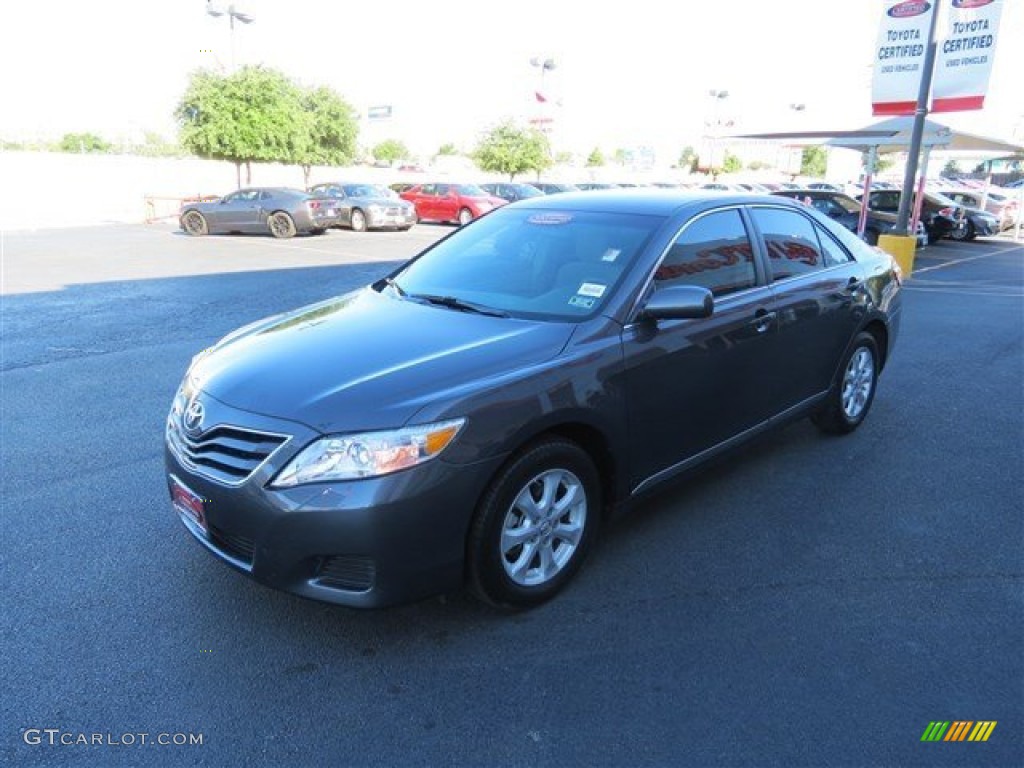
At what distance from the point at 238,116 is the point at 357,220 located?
929cm

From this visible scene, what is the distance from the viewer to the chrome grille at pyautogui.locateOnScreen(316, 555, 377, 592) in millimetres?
2678

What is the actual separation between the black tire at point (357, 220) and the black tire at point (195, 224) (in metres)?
4.27

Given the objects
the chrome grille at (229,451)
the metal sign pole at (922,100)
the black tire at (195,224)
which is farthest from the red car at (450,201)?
the chrome grille at (229,451)

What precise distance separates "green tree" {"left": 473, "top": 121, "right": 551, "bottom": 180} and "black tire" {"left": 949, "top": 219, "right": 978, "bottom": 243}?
21755mm

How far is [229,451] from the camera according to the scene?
2838 millimetres

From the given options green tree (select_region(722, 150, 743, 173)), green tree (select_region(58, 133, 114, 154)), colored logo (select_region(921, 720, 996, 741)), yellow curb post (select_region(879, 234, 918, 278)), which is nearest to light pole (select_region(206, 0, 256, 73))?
yellow curb post (select_region(879, 234, 918, 278))

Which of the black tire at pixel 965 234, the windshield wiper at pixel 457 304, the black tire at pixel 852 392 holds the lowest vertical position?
the black tire at pixel 965 234

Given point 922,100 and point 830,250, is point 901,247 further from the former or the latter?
point 830,250

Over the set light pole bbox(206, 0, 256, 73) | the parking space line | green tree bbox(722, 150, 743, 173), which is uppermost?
light pole bbox(206, 0, 256, 73)

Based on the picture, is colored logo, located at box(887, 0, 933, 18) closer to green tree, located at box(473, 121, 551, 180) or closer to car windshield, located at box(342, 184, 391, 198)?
car windshield, located at box(342, 184, 391, 198)

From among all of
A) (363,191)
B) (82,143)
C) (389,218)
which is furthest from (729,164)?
(82,143)

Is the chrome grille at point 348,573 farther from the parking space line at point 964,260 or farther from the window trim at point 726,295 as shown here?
the parking space line at point 964,260

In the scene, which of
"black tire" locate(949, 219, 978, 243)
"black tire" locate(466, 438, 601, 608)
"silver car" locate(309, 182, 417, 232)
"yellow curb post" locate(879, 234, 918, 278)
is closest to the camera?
"black tire" locate(466, 438, 601, 608)

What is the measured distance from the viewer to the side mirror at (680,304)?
3262mm
